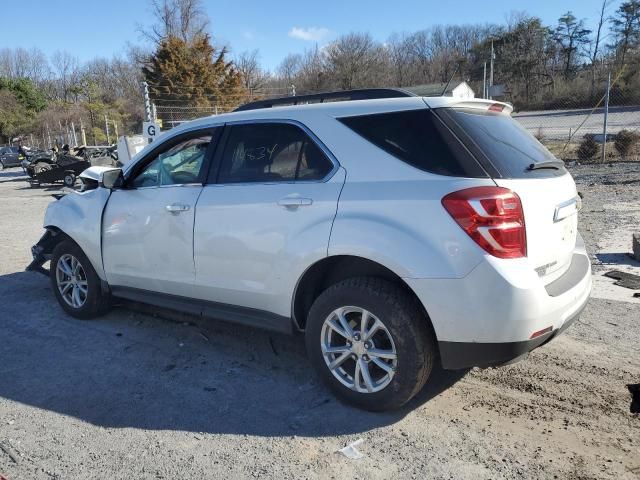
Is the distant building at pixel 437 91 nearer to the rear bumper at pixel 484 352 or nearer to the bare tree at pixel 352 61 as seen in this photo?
the rear bumper at pixel 484 352

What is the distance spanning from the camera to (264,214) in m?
3.45

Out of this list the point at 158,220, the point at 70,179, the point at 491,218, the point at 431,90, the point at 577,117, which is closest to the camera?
the point at 491,218

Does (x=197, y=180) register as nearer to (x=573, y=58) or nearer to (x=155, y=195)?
(x=155, y=195)

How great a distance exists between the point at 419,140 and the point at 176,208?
193 centimetres

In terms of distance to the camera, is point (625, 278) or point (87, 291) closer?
point (87, 291)

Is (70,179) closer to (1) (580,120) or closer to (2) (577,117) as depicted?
(1) (580,120)

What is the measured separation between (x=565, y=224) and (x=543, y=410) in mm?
1134

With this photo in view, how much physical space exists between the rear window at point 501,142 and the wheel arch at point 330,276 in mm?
858

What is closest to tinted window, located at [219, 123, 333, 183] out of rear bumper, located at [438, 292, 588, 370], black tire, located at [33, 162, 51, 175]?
rear bumper, located at [438, 292, 588, 370]

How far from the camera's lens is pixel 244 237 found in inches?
140

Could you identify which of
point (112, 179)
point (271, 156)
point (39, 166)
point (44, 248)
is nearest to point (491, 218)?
point (271, 156)

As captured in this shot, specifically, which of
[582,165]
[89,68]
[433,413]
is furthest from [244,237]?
[89,68]

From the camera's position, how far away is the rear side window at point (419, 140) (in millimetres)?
2870

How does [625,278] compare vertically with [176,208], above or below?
below
